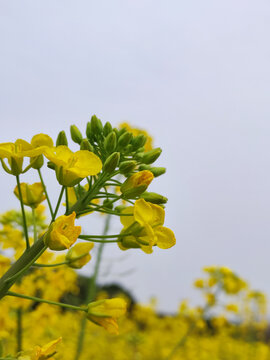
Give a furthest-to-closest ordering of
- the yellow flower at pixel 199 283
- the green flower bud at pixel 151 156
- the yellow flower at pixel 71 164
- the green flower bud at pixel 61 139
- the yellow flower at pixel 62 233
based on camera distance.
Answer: the yellow flower at pixel 199 283 < the green flower bud at pixel 151 156 < the green flower bud at pixel 61 139 < the yellow flower at pixel 71 164 < the yellow flower at pixel 62 233

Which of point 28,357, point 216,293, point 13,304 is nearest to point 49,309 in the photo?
point 13,304

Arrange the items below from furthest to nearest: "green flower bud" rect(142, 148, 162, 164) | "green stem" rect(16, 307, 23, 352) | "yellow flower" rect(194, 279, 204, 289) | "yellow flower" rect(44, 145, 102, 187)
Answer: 1. "yellow flower" rect(194, 279, 204, 289)
2. "green stem" rect(16, 307, 23, 352)
3. "green flower bud" rect(142, 148, 162, 164)
4. "yellow flower" rect(44, 145, 102, 187)

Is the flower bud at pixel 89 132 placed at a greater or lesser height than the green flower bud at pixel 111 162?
greater

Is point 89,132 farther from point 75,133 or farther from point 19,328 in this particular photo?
point 19,328

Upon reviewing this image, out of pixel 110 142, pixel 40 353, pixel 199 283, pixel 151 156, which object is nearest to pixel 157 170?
pixel 151 156

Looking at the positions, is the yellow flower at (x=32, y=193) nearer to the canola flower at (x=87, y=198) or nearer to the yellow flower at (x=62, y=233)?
the canola flower at (x=87, y=198)

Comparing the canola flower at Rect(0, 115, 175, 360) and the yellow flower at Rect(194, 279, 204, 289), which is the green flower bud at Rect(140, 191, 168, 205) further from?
the yellow flower at Rect(194, 279, 204, 289)

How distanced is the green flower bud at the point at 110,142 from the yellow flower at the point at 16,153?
0.21m

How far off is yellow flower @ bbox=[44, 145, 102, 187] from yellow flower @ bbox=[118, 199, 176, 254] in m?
0.15

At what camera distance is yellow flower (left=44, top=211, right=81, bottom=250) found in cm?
98

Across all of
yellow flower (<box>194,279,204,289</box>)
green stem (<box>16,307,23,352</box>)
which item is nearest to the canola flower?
green stem (<box>16,307,23,352</box>)

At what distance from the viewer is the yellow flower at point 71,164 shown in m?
1.08

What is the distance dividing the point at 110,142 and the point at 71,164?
18cm

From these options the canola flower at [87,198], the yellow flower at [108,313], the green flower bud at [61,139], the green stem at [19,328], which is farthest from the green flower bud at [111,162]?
the green stem at [19,328]
